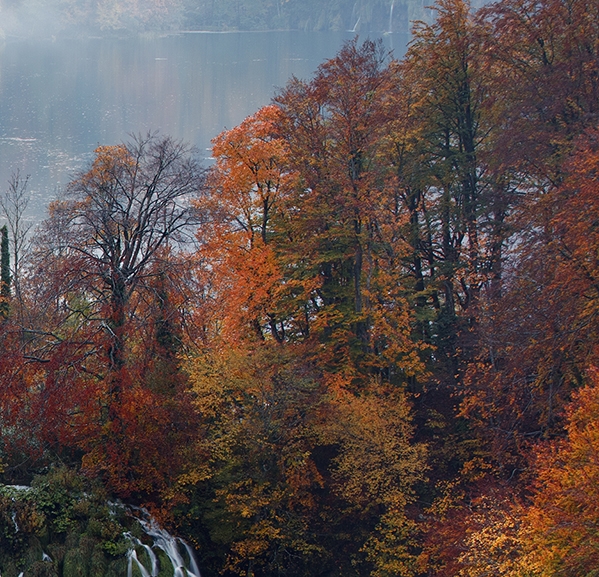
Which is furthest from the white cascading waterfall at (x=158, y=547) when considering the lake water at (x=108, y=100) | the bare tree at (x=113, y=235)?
the lake water at (x=108, y=100)

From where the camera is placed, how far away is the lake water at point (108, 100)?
80.8 metres

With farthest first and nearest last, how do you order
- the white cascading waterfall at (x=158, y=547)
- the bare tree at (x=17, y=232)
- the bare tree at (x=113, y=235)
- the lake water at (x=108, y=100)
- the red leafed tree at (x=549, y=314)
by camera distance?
1. the lake water at (x=108, y=100)
2. the bare tree at (x=17, y=232)
3. the bare tree at (x=113, y=235)
4. the red leafed tree at (x=549, y=314)
5. the white cascading waterfall at (x=158, y=547)

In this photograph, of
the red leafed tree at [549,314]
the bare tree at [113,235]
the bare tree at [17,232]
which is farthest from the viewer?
the bare tree at [17,232]

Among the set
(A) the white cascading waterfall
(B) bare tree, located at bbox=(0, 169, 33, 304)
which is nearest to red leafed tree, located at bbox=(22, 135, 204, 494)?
(A) the white cascading waterfall

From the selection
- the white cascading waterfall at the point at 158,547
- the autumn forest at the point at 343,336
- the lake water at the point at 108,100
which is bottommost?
the white cascading waterfall at the point at 158,547

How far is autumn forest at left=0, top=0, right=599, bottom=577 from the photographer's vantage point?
1655 centimetres

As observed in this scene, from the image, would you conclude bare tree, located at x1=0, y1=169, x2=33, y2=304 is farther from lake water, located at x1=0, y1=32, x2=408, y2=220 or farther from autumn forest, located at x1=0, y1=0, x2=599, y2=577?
autumn forest, located at x1=0, y1=0, x2=599, y2=577

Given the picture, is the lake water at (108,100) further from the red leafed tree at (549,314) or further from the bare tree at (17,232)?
the red leafed tree at (549,314)

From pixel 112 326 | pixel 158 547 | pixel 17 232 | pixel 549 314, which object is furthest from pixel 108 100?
pixel 549 314

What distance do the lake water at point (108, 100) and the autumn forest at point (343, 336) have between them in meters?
23.9

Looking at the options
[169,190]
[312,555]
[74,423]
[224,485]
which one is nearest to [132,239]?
[169,190]

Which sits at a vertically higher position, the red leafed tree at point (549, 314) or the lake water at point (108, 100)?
the lake water at point (108, 100)

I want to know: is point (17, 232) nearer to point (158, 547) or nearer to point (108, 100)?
point (158, 547)

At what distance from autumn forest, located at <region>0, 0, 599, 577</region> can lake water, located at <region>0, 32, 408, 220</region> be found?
23885mm
